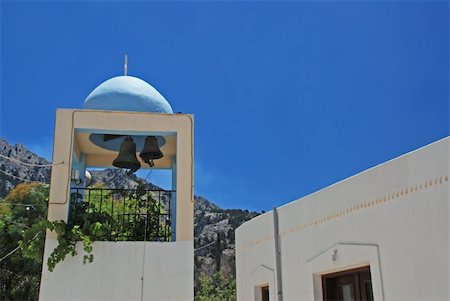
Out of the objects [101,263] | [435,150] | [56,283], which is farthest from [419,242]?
[56,283]

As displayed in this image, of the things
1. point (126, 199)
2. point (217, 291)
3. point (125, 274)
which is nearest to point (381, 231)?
point (125, 274)

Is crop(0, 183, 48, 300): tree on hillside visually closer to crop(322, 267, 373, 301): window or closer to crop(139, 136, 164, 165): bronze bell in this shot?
crop(139, 136, 164, 165): bronze bell

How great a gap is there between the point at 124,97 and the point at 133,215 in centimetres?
187

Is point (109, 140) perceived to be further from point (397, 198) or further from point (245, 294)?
point (397, 198)

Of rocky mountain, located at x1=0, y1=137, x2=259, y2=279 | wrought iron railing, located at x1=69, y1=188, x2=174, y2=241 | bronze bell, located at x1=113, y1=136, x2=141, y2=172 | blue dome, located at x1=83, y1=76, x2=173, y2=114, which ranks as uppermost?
rocky mountain, located at x1=0, y1=137, x2=259, y2=279

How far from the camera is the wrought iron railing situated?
7430mm

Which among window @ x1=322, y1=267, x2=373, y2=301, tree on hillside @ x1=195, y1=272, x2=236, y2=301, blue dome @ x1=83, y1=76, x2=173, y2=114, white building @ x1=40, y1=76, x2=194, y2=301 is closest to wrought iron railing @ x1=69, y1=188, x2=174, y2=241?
white building @ x1=40, y1=76, x2=194, y2=301

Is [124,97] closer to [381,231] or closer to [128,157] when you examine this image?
[128,157]

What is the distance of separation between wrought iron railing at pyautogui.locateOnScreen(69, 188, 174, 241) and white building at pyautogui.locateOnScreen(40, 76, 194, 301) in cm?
3

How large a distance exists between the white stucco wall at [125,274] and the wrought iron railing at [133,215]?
1.32 feet

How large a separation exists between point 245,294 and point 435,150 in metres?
5.35

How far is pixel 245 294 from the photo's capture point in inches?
355

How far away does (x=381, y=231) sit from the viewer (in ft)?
17.5

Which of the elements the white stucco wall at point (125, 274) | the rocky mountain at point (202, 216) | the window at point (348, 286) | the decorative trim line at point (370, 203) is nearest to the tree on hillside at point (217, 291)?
the rocky mountain at point (202, 216)
